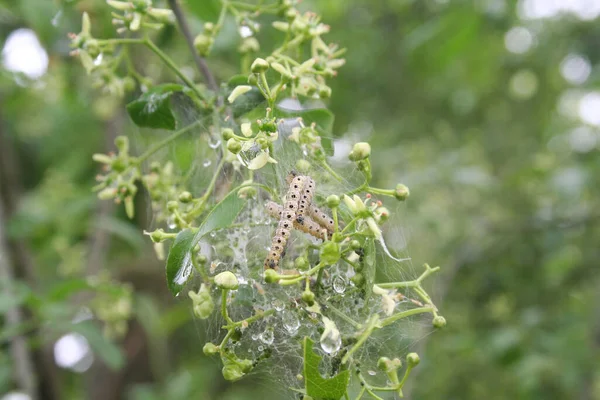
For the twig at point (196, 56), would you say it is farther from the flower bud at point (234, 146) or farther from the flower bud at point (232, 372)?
the flower bud at point (232, 372)

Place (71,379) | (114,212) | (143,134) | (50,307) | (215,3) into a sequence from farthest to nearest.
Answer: (71,379)
(114,212)
(143,134)
(50,307)
(215,3)

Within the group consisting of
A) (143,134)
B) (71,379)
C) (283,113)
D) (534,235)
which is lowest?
(71,379)

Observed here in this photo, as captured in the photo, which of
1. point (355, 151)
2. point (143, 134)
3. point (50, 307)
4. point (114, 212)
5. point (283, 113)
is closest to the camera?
point (355, 151)

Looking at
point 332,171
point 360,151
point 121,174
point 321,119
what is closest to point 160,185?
point 121,174

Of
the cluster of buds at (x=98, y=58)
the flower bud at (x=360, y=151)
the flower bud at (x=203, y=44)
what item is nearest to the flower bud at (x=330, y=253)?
the flower bud at (x=360, y=151)

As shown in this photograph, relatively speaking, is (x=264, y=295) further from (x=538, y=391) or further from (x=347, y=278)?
(x=538, y=391)

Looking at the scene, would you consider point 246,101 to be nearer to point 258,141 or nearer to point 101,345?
point 258,141

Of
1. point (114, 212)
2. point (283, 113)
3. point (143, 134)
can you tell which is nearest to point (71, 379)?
point (114, 212)

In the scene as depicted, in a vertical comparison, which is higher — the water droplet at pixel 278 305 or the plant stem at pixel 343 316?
the plant stem at pixel 343 316
